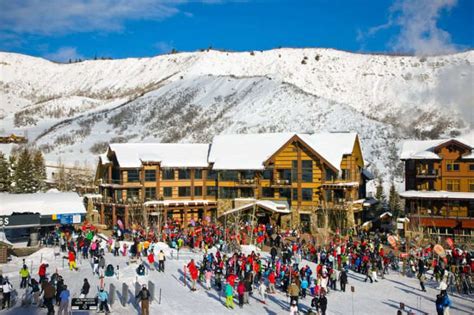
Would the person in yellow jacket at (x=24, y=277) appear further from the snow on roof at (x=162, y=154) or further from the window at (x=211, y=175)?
the window at (x=211, y=175)

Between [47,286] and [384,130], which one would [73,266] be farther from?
[384,130]

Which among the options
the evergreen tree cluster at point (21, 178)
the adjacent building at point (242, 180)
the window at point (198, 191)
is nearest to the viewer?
the adjacent building at point (242, 180)

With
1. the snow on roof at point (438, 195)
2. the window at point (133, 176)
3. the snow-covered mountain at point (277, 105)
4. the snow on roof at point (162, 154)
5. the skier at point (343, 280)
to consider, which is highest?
the snow-covered mountain at point (277, 105)

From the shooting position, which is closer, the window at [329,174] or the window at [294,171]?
the window at [329,174]

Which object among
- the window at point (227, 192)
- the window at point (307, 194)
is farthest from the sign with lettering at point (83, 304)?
the window at point (227, 192)

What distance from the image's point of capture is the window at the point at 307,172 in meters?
46.1

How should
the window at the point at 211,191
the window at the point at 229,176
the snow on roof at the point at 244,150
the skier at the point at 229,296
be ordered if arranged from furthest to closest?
the window at the point at 211,191, the window at the point at 229,176, the snow on roof at the point at 244,150, the skier at the point at 229,296

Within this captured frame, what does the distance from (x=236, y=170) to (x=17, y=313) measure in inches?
1194

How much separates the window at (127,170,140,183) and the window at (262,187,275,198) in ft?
39.4

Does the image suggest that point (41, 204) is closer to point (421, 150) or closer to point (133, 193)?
point (133, 193)

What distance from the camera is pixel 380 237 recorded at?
1539 inches

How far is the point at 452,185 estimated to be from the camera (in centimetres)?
4344

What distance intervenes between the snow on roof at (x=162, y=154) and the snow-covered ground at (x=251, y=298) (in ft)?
65.0

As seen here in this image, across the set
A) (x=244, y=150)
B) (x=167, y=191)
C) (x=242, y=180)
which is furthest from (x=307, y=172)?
(x=167, y=191)
